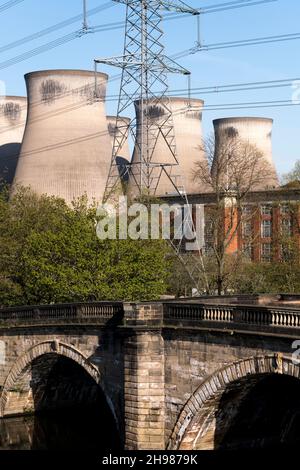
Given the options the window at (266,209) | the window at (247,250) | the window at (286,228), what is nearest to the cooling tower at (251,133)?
the window at (266,209)

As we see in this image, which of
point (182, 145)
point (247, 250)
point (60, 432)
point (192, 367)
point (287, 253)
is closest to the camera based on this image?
point (192, 367)

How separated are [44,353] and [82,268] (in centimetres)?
590

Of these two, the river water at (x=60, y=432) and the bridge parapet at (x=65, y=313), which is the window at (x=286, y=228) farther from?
the bridge parapet at (x=65, y=313)

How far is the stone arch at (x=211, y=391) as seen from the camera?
2047cm

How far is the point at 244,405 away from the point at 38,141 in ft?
132

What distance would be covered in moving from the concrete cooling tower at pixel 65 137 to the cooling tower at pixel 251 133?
14.8m

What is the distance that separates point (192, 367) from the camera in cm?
2331

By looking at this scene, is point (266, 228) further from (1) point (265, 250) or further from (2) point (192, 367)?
(2) point (192, 367)

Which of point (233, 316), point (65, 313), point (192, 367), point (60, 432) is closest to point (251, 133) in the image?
point (60, 432)

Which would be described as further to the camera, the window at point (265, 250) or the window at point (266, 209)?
the window at point (265, 250)

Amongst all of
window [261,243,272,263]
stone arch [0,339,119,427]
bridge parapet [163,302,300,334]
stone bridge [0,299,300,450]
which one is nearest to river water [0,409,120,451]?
stone arch [0,339,119,427]

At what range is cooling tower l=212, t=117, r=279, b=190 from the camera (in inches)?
2852

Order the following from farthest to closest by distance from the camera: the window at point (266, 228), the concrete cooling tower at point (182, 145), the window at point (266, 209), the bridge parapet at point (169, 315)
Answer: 1. the concrete cooling tower at point (182, 145)
2. the window at point (266, 228)
3. the window at point (266, 209)
4. the bridge parapet at point (169, 315)

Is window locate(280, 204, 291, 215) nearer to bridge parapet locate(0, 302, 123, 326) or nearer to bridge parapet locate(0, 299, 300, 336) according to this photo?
bridge parapet locate(0, 302, 123, 326)
